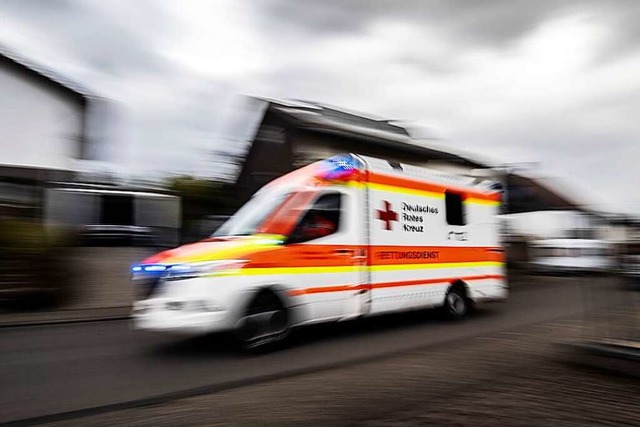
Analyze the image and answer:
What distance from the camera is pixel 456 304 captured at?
10094 mm

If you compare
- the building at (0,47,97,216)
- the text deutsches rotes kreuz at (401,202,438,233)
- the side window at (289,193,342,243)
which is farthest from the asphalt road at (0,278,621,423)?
the building at (0,47,97,216)

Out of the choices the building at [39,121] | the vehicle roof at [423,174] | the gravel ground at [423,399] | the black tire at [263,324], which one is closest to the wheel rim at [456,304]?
the vehicle roof at [423,174]

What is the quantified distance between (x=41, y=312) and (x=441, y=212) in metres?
7.71

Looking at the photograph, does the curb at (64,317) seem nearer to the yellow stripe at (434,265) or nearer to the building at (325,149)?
the yellow stripe at (434,265)

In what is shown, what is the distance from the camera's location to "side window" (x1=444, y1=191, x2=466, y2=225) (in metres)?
9.96

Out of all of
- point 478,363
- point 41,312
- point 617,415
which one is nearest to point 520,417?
point 617,415

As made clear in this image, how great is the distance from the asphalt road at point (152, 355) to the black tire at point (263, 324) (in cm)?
21

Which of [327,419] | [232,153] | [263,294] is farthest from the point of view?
[232,153]

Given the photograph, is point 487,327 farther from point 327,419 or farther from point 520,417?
point 327,419

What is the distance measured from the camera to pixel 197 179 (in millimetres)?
19219

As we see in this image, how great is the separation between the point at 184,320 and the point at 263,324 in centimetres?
97

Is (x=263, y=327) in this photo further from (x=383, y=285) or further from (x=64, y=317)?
(x=64, y=317)

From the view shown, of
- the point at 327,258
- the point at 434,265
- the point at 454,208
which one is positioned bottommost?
the point at 434,265

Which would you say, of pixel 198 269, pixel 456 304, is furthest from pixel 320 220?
pixel 456 304
